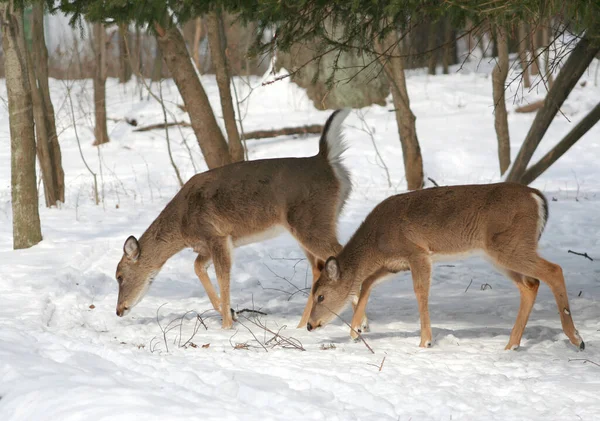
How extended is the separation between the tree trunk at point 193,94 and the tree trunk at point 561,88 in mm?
3807

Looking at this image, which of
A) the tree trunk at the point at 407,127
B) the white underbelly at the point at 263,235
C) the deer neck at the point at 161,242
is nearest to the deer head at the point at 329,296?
the white underbelly at the point at 263,235

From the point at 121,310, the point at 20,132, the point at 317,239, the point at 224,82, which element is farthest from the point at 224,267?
the point at 224,82

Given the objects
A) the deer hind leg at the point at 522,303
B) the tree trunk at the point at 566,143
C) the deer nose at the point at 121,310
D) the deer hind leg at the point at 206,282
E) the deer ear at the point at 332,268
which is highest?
the tree trunk at the point at 566,143

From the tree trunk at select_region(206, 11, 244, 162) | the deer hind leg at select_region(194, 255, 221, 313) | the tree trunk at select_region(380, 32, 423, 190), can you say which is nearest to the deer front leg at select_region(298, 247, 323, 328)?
the deer hind leg at select_region(194, 255, 221, 313)

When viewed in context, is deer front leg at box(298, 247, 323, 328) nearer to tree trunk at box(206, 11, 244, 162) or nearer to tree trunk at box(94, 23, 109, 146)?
tree trunk at box(206, 11, 244, 162)

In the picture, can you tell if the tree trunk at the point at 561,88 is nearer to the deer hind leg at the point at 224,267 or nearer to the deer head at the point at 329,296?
the deer head at the point at 329,296

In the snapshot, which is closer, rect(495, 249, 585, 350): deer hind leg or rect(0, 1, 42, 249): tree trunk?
rect(495, 249, 585, 350): deer hind leg

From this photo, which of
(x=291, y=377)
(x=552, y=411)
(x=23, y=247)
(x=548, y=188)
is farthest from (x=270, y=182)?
(x=548, y=188)

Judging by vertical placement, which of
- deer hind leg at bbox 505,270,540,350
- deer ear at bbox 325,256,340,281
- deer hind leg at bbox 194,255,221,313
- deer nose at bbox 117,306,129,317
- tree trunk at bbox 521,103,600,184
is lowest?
deer nose at bbox 117,306,129,317

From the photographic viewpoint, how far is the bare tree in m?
22.0

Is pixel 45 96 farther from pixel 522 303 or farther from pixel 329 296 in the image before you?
pixel 522 303

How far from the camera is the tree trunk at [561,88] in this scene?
7912 millimetres

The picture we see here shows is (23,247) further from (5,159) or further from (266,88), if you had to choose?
(266,88)

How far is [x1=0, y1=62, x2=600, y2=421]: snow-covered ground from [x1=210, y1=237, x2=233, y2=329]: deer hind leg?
22 centimetres
